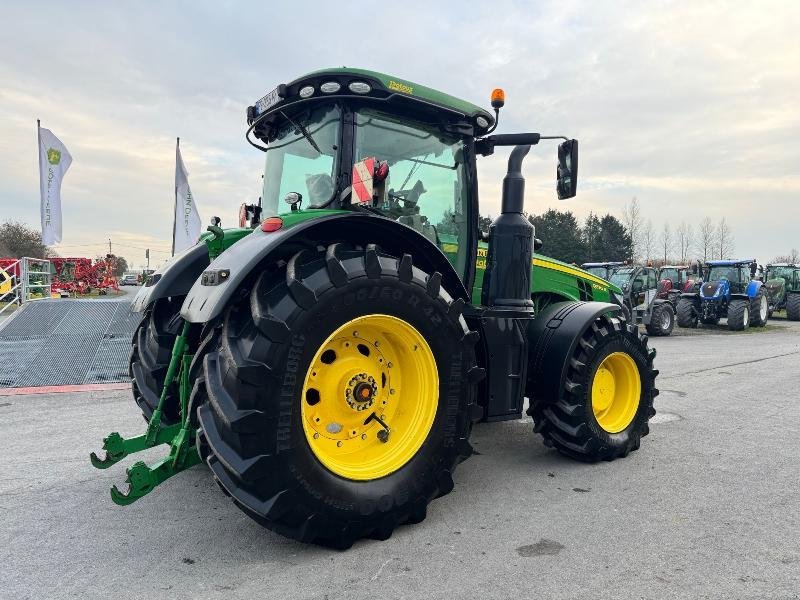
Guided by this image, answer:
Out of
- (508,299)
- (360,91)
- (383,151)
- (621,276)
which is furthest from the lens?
(621,276)

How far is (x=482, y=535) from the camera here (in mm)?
2814

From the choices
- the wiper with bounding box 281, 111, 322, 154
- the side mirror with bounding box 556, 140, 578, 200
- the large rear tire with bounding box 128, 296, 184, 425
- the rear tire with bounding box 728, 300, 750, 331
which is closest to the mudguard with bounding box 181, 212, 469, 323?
the wiper with bounding box 281, 111, 322, 154

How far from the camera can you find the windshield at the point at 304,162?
327 centimetres

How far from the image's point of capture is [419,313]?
113 inches

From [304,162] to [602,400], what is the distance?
2.72 metres

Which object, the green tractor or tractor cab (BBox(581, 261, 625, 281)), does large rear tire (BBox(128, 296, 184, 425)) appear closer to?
the green tractor

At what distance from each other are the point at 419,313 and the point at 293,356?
0.71m

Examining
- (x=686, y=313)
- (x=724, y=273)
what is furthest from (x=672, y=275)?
(x=686, y=313)

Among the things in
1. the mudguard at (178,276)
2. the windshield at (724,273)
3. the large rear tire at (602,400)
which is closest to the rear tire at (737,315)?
the windshield at (724,273)

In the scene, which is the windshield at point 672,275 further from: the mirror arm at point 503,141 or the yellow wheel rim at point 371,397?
the yellow wheel rim at point 371,397

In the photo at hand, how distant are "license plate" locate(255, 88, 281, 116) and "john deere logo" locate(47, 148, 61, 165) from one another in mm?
15093

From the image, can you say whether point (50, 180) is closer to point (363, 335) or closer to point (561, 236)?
point (363, 335)

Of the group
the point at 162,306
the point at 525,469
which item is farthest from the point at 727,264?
the point at 162,306

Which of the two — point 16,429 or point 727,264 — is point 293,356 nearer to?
point 16,429
